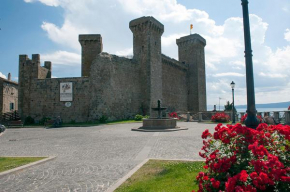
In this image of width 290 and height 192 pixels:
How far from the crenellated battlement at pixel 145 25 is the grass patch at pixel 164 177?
29949 millimetres

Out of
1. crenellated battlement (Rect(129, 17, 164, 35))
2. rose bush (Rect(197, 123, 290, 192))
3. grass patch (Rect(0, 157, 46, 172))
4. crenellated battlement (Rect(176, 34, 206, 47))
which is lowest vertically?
grass patch (Rect(0, 157, 46, 172))

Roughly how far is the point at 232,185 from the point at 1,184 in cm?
550

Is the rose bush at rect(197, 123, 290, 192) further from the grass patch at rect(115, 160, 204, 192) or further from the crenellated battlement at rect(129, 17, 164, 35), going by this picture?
the crenellated battlement at rect(129, 17, 164, 35)

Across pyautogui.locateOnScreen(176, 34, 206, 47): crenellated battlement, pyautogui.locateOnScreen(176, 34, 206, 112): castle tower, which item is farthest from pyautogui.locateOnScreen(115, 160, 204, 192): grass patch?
pyautogui.locateOnScreen(176, 34, 206, 47): crenellated battlement

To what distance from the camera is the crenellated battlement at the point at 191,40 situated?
4800 centimetres

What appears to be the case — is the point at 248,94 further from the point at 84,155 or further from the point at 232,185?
the point at 84,155

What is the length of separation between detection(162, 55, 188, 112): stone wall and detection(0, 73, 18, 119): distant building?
25.7 m

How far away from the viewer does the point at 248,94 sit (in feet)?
16.3

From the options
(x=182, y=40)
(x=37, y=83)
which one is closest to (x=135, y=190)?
(x=37, y=83)

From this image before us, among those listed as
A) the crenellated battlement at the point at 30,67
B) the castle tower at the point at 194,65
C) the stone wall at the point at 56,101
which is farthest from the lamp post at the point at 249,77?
the castle tower at the point at 194,65

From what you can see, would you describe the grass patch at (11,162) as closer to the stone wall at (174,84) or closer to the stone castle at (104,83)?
the stone castle at (104,83)

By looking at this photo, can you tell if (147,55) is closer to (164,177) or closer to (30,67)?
(30,67)

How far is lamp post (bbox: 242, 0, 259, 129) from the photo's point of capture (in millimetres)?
4863

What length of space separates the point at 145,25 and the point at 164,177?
31.3 metres
